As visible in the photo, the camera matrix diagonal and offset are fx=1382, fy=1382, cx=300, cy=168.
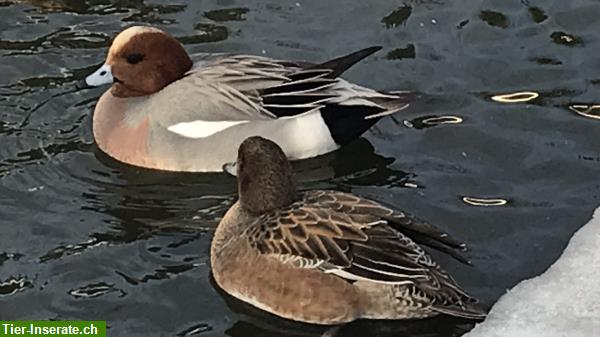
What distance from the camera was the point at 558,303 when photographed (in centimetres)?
592

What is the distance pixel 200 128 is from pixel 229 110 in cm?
18

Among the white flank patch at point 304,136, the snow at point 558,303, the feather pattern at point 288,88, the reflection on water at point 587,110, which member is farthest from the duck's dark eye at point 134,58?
Result: the snow at point 558,303

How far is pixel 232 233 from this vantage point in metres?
6.34

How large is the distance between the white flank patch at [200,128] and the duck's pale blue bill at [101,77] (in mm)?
529

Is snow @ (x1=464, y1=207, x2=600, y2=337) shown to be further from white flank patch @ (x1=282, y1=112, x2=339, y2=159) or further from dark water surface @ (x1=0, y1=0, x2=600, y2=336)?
white flank patch @ (x1=282, y1=112, x2=339, y2=159)

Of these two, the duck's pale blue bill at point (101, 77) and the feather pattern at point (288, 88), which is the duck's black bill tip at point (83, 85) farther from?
the feather pattern at point (288, 88)

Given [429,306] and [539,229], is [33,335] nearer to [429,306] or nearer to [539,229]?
[429,306]

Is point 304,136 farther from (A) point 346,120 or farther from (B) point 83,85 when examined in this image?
(B) point 83,85

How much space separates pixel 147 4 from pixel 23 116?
1.50 m

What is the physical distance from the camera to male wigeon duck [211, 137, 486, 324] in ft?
19.4

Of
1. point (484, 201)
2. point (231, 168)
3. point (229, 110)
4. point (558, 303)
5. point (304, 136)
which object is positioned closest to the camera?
point (558, 303)

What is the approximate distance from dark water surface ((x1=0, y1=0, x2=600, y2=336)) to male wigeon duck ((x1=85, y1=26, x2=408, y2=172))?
4.9 inches

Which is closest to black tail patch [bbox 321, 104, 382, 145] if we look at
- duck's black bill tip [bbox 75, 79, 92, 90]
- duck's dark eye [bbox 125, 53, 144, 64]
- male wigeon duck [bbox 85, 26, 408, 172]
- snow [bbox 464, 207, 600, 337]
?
male wigeon duck [bbox 85, 26, 408, 172]

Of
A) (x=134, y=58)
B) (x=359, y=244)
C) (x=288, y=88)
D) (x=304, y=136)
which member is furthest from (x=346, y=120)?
(x=359, y=244)
